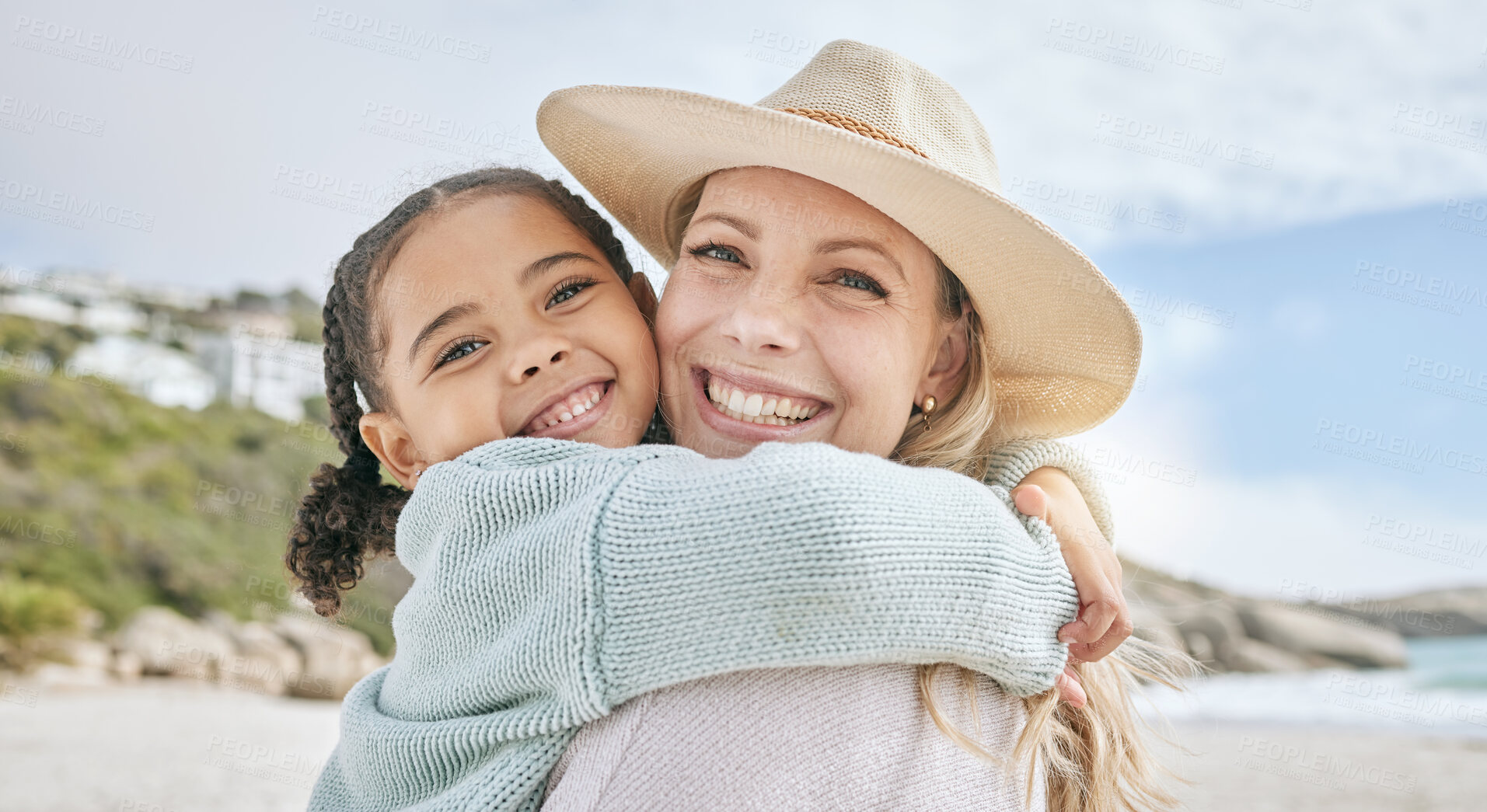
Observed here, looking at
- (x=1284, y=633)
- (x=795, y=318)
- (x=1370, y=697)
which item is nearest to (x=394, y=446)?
(x=795, y=318)

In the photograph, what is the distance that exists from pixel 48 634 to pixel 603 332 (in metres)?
15.4

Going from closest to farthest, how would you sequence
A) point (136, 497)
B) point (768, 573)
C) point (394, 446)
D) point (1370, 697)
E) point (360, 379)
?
point (768, 573) → point (394, 446) → point (360, 379) → point (1370, 697) → point (136, 497)

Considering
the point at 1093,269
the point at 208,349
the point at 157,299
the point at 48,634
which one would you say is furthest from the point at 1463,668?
the point at 157,299

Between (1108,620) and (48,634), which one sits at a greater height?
(1108,620)

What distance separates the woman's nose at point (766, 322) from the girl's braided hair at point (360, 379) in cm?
66

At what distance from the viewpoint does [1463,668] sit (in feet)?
63.3

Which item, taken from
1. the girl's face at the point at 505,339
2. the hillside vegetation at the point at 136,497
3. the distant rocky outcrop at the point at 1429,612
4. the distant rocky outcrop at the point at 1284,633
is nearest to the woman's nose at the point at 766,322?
the girl's face at the point at 505,339

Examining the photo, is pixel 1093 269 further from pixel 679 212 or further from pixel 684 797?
pixel 684 797

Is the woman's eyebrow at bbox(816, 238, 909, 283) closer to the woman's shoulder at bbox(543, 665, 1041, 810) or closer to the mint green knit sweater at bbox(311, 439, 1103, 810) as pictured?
the mint green knit sweater at bbox(311, 439, 1103, 810)

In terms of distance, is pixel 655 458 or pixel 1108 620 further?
pixel 1108 620

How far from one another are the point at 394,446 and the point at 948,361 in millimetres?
1488

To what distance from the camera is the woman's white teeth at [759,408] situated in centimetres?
246

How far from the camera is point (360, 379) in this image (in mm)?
2844

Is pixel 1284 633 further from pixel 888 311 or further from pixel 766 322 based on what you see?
pixel 766 322
